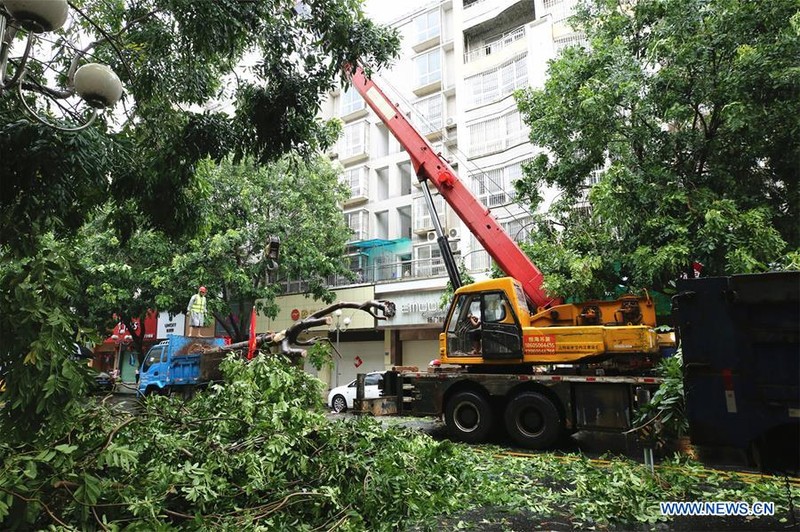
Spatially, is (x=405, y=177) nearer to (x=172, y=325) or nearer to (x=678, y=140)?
(x=172, y=325)

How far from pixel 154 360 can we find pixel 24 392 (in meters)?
15.4

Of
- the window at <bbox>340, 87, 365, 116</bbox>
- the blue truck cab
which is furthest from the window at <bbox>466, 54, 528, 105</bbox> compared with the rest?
the blue truck cab

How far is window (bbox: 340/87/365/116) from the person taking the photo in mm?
28109

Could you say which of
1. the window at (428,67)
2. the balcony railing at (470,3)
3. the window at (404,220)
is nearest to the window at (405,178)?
the window at (404,220)

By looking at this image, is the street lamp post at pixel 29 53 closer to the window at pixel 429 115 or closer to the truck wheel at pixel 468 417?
the truck wheel at pixel 468 417

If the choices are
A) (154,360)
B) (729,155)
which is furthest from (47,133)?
(154,360)

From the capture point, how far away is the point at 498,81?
69.6ft

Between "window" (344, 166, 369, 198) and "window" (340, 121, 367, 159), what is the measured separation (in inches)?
42.2

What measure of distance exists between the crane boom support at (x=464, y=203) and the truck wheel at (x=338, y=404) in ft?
28.6

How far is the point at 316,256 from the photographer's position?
19.2 m

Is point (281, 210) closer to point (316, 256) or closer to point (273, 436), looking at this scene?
point (316, 256)

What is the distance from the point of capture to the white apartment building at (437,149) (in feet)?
65.9

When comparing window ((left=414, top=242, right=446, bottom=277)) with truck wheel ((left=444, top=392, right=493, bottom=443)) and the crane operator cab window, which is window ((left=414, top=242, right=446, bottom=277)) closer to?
the crane operator cab window
